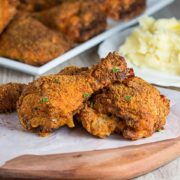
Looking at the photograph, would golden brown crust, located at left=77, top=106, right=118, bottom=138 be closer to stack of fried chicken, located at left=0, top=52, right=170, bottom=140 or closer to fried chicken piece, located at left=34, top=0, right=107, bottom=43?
stack of fried chicken, located at left=0, top=52, right=170, bottom=140

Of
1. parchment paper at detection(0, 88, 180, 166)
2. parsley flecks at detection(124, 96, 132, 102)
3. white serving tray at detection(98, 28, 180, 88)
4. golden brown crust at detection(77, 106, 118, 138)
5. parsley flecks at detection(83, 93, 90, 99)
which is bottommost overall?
parchment paper at detection(0, 88, 180, 166)

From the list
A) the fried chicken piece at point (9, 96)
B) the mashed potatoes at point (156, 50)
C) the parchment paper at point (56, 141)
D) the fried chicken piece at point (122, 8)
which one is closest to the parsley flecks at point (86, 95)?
the parchment paper at point (56, 141)

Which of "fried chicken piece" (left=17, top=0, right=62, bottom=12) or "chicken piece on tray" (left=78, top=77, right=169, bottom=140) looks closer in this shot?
"chicken piece on tray" (left=78, top=77, right=169, bottom=140)

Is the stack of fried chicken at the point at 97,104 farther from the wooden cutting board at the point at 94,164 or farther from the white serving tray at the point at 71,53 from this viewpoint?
the white serving tray at the point at 71,53

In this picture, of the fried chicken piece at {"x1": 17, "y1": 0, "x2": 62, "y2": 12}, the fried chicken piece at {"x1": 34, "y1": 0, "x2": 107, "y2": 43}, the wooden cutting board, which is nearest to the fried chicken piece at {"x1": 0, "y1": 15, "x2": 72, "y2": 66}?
the fried chicken piece at {"x1": 34, "y1": 0, "x2": 107, "y2": 43}

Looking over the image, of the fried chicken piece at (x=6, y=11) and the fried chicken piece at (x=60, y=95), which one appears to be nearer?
the fried chicken piece at (x=60, y=95)

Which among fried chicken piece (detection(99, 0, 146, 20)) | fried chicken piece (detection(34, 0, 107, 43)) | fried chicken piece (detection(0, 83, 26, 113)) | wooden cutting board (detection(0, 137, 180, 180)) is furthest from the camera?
fried chicken piece (detection(99, 0, 146, 20))

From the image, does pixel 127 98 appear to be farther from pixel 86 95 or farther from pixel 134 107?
pixel 86 95
